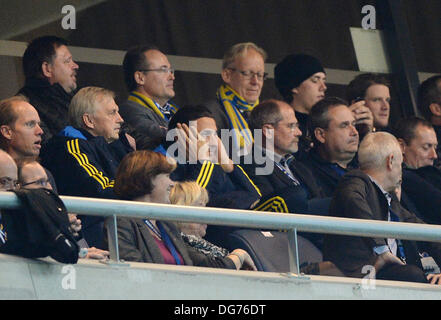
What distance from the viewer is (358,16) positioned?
1045 centimetres

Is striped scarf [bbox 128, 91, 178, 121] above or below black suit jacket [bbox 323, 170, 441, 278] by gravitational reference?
above

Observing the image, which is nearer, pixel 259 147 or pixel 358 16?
pixel 259 147

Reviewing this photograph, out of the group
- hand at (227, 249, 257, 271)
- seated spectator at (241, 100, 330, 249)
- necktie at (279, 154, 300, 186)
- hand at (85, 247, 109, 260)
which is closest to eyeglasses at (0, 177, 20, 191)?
hand at (85, 247, 109, 260)

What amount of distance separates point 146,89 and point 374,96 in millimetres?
1931

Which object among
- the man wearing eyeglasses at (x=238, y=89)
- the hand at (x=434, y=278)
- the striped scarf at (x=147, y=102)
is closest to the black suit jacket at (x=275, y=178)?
the man wearing eyeglasses at (x=238, y=89)

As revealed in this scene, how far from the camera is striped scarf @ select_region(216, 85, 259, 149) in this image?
7395 millimetres

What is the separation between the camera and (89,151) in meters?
6.35

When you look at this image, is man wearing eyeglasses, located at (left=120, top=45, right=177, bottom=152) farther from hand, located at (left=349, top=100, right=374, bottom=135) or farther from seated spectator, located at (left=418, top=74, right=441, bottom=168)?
seated spectator, located at (left=418, top=74, right=441, bottom=168)

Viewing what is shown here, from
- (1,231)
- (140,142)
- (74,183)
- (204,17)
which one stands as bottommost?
(1,231)

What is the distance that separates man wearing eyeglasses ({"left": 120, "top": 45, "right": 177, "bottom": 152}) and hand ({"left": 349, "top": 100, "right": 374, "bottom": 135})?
136 centimetres

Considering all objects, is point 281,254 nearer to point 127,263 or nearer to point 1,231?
point 127,263

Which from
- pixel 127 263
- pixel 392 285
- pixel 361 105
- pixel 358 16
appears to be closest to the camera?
pixel 127 263
